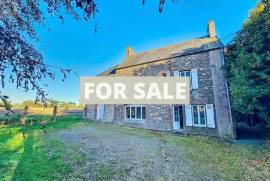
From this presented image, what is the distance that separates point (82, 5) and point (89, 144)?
11923 mm

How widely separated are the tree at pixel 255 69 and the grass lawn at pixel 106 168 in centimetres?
249

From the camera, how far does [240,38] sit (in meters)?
14.3

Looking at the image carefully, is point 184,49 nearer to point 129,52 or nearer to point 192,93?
point 192,93

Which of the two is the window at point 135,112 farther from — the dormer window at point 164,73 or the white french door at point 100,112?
the white french door at point 100,112

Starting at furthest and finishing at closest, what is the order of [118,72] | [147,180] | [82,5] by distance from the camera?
[118,72] → [147,180] → [82,5]

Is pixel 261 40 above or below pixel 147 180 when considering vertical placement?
above

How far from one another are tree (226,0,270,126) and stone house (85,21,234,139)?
277cm

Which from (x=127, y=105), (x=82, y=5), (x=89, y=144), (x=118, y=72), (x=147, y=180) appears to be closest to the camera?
(x=82, y=5)

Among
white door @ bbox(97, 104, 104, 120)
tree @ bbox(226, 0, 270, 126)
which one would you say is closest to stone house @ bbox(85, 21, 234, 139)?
white door @ bbox(97, 104, 104, 120)

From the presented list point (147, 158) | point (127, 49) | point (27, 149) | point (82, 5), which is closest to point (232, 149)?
point (147, 158)

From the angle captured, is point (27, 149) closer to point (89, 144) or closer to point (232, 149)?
point (89, 144)

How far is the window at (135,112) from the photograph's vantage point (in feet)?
69.8

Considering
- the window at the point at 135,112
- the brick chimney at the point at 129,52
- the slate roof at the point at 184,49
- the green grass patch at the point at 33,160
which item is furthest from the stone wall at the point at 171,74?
the green grass patch at the point at 33,160

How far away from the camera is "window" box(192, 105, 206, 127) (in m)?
16.9
